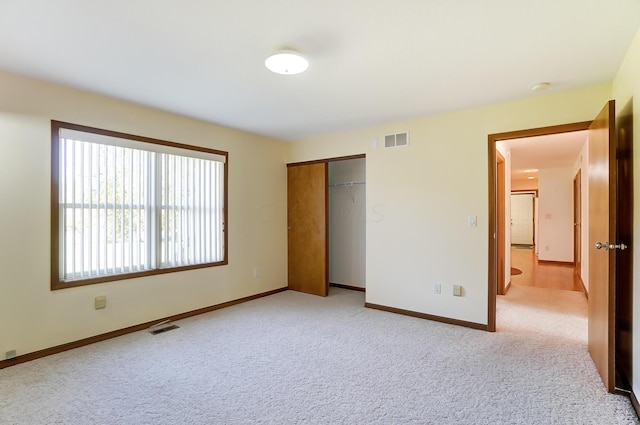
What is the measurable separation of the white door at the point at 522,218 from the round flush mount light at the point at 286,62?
40.6 feet

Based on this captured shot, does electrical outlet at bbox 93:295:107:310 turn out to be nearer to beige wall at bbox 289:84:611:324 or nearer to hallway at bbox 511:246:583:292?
beige wall at bbox 289:84:611:324

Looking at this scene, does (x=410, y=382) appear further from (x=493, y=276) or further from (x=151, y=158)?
(x=151, y=158)

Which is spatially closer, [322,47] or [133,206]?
[322,47]

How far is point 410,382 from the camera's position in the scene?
2.37m

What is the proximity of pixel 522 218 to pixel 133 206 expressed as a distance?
13.0m

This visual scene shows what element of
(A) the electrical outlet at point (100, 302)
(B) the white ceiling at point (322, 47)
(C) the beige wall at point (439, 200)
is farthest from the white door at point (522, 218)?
(A) the electrical outlet at point (100, 302)

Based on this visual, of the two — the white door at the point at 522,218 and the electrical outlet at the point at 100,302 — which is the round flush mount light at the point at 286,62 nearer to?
the electrical outlet at the point at 100,302

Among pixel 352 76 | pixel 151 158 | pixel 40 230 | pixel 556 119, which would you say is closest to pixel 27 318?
pixel 40 230

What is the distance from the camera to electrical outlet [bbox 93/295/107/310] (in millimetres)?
3118

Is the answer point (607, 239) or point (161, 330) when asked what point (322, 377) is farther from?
point (607, 239)

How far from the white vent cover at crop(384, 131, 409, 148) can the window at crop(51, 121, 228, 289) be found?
2.17m

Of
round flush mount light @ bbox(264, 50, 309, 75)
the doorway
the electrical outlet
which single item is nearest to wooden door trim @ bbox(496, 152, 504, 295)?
the doorway

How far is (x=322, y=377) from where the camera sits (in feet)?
8.02

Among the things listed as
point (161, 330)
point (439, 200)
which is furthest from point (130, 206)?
point (439, 200)
